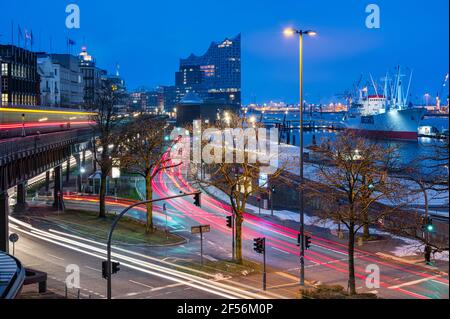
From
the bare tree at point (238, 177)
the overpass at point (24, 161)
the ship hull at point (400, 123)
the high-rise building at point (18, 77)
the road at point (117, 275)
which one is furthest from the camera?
the ship hull at point (400, 123)

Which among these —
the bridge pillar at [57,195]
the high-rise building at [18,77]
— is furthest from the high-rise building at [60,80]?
the bridge pillar at [57,195]

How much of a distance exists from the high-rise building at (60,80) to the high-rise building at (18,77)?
50.6ft

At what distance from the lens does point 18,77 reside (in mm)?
98125

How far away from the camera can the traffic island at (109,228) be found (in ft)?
114

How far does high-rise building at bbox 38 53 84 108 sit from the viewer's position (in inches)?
4902

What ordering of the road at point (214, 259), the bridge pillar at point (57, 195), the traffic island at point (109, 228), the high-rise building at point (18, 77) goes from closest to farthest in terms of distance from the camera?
the road at point (214, 259)
the traffic island at point (109, 228)
the bridge pillar at point (57, 195)
the high-rise building at point (18, 77)

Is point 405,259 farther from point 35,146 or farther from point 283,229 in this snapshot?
point 35,146

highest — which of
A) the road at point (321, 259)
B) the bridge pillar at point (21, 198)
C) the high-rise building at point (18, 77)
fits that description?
the high-rise building at point (18, 77)

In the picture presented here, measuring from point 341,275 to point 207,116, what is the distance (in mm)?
134026

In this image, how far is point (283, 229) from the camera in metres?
39.7

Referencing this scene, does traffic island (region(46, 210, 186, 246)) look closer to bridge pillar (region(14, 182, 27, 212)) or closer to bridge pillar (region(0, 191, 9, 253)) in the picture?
bridge pillar (region(14, 182, 27, 212))

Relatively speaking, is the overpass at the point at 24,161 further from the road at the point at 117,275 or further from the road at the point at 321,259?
the road at the point at 321,259

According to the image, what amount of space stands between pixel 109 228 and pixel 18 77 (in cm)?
6947

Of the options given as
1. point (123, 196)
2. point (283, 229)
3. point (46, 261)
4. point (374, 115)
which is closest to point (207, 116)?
point (374, 115)
